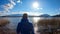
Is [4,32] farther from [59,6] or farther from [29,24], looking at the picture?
[59,6]

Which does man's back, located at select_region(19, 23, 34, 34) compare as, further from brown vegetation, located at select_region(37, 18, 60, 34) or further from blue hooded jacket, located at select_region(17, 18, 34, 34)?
brown vegetation, located at select_region(37, 18, 60, 34)

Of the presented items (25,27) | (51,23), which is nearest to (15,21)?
(25,27)

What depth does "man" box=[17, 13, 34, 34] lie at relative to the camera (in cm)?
205

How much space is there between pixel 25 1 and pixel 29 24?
0.32 m

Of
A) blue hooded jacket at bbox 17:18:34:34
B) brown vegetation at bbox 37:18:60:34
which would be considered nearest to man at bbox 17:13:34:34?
blue hooded jacket at bbox 17:18:34:34

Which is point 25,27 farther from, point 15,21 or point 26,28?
point 15,21

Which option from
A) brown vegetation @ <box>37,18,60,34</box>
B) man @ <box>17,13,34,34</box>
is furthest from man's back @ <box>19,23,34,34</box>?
brown vegetation @ <box>37,18,60,34</box>

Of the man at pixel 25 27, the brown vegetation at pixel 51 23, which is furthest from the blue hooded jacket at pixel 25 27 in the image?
the brown vegetation at pixel 51 23

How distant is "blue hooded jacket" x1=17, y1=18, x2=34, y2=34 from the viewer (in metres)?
2.05

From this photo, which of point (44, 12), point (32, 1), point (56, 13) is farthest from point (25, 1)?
point (56, 13)

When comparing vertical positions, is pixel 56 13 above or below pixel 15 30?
above

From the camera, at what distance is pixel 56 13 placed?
215 centimetres

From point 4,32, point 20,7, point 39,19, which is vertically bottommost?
point 4,32

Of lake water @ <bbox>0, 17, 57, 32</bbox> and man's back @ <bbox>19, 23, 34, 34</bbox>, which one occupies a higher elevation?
lake water @ <bbox>0, 17, 57, 32</bbox>
